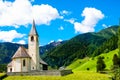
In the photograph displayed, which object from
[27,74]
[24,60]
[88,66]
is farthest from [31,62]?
[88,66]

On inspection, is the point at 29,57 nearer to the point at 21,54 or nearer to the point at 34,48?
the point at 21,54

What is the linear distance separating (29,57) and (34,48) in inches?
172

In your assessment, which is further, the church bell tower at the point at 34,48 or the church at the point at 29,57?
the church bell tower at the point at 34,48

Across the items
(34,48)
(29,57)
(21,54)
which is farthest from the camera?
(34,48)

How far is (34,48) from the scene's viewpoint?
108 metres

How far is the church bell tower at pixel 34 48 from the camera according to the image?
10694cm

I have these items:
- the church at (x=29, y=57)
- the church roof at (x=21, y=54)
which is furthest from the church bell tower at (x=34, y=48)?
the church roof at (x=21, y=54)

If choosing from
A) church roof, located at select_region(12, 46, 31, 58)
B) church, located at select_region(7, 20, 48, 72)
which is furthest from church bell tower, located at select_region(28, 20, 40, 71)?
church roof, located at select_region(12, 46, 31, 58)

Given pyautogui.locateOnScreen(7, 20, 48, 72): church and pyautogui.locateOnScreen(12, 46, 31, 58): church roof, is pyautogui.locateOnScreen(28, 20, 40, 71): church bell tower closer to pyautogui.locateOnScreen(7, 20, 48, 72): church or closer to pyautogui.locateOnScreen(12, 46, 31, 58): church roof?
pyautogui.locateOnScreen(7, 20, 48, 72): church

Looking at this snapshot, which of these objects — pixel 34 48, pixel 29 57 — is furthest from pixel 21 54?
pixel 34 48

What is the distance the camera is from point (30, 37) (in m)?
110

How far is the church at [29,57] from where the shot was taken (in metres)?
103

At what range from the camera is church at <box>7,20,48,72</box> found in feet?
338

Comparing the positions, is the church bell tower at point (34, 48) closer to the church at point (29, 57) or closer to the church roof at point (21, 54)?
the church at point (29, 57)
